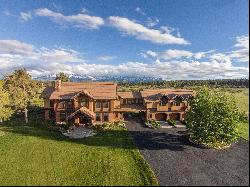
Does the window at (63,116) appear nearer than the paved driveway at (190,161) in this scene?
No

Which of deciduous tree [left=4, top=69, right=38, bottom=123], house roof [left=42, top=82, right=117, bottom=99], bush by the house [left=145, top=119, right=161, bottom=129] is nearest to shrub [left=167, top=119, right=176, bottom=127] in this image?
bush by the house [left=145, top=119, right=161, bottom=129]

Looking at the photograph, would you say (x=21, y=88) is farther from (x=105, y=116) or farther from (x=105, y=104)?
(x=105, y=116)

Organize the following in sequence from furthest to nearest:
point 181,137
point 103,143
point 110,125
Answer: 1. point 110,125
2. point 181,137
3. point 103,143

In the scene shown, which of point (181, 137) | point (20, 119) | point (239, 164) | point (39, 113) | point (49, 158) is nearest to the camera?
point (239, 164)

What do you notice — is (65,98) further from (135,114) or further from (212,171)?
(212,171)

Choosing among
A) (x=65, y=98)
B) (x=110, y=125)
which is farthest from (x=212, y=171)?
(x=65, y=98)

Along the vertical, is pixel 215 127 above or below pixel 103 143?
above

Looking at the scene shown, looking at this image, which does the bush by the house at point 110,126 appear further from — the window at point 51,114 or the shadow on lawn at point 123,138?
the window at point 51,114

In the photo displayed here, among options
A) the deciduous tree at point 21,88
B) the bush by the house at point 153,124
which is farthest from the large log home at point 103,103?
the deciduous tree at point 21,88
